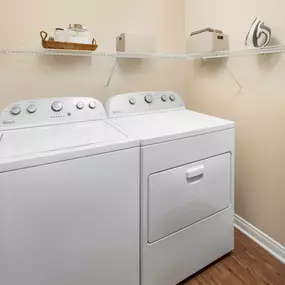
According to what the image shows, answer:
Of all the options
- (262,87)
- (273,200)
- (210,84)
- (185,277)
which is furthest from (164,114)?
(185,277)

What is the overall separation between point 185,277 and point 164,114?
1.07m

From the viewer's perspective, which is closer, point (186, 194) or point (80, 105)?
→ point (186, 194)

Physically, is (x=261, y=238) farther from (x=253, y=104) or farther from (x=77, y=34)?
(x=77, y=34)

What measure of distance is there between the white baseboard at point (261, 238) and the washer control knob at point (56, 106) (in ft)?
5.03

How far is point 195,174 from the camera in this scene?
1402 millimetres

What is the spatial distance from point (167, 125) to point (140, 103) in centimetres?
43

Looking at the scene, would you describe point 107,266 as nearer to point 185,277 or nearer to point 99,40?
point 185,277

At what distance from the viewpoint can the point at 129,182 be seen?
122 centimetres

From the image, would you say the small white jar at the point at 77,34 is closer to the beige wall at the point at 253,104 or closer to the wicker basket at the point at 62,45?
the wicker basket at the point at 62,45

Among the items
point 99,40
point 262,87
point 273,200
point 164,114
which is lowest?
point 273,200

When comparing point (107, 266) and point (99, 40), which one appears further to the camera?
point (99, 40)

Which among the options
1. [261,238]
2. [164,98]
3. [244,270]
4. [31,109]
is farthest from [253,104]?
[31,109]

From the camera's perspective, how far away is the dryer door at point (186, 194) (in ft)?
4.28

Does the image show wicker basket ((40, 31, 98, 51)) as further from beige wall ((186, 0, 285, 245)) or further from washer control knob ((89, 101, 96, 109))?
beige wall ((186, 0, 285, 245))
